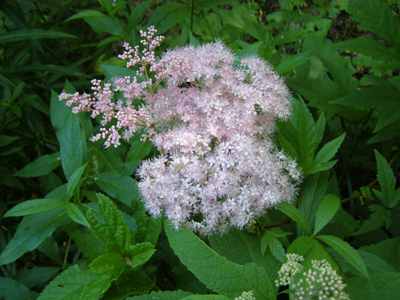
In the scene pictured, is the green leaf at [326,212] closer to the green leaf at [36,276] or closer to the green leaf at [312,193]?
the green leaf at [312,193]

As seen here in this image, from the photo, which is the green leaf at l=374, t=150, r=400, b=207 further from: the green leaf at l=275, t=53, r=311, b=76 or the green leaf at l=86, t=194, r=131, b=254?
the green leaf at l=86, t=194, r=131, b=254

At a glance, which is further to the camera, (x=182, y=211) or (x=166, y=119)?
(x=166, y=119)

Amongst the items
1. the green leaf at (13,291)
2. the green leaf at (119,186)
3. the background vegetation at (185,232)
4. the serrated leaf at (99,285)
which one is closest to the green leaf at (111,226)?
the background vegetation at (185,232)

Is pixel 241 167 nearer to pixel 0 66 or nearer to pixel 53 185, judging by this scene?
pixel 53 185

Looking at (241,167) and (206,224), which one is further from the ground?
(241,167)

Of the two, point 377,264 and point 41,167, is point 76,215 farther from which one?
point 377,264

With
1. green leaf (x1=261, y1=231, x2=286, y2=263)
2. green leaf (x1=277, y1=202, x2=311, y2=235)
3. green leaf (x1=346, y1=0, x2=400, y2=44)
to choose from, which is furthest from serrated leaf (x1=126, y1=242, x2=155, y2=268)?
green leaf (x1=346, y1=0, x2=400, y2=44)

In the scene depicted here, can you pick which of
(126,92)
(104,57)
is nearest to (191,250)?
(126,92)
